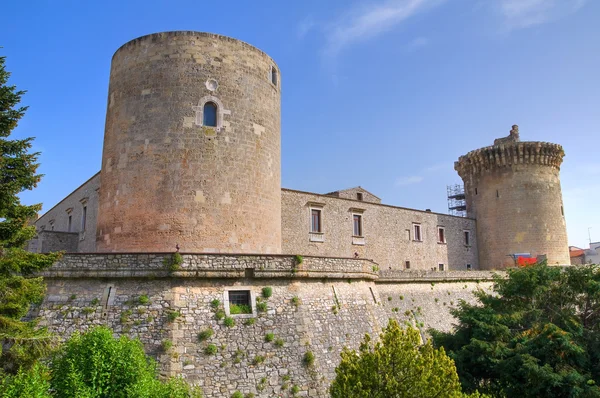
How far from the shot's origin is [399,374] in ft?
32.6

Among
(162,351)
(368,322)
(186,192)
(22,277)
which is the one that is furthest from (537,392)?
(22,277)

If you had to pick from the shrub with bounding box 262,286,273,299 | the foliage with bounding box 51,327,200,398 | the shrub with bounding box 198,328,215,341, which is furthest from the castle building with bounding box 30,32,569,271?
the foliage with bounding box 51,327,200,398

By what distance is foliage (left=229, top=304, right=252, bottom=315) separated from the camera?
43.3 feet

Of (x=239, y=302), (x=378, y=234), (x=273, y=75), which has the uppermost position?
(x=273, y=75)

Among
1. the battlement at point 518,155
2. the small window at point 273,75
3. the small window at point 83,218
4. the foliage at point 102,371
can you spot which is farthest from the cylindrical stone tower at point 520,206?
the foliage at point 102,371

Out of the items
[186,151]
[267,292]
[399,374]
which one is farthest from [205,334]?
[186,151]

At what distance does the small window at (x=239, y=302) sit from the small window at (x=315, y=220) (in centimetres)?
1159

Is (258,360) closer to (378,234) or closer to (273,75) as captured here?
(273,75)

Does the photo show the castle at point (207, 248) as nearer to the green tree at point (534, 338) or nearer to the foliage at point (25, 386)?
the foliage at point (25, 386)

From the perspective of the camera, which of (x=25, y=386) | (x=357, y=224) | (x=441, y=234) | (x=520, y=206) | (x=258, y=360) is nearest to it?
(x=25, y=386)

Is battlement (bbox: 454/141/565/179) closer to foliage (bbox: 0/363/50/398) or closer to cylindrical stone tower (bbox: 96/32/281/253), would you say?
cylindrical stone tower (bbox: 96/32/281/253)

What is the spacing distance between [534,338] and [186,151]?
476 inches

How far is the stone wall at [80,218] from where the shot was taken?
918 inches

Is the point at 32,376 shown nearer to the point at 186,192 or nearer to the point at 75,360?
the point at 75,360
